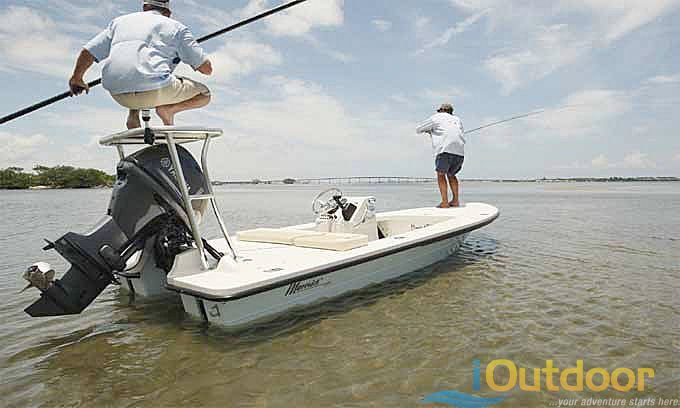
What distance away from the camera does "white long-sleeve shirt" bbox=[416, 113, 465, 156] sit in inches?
299

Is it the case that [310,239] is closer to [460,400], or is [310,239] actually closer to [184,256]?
[184,256]

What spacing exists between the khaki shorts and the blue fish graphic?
2981 millimetres

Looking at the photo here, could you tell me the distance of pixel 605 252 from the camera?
7219 mm

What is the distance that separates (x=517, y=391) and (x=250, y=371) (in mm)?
1814

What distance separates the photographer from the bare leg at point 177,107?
12.1 feet

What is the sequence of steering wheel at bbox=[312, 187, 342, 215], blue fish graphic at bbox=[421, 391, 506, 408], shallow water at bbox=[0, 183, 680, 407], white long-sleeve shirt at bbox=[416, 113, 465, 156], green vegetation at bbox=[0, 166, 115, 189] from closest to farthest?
blue fish graphic at bbox=[421, 391, 506, 408], shallow water at bbox=[0, 183, 680, 407], steering wheel at bbox=[312, 187, 342, 215], white long-sleeve shirt at bbox=[416, 113, 465, 156], green vegetation at bbox=[0, 166, 115, 189]

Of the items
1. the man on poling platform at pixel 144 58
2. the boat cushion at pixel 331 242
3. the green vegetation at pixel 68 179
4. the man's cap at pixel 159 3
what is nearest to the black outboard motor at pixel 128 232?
the man on poling platform at pixel 144 58


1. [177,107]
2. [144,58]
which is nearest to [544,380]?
[177,107]

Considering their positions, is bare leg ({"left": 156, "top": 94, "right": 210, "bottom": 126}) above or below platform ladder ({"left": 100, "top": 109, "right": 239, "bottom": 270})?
above

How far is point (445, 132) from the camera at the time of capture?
25.0 ft

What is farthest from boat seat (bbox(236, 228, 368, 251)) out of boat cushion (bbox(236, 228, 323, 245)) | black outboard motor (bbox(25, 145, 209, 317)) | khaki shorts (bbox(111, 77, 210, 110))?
khaki shorts (bbox(111, 77, 210, 110))

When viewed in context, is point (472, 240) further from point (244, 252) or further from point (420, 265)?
point (244, 252)

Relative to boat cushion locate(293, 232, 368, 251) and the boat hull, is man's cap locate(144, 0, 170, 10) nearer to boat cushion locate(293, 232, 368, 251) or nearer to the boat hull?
the boat hull

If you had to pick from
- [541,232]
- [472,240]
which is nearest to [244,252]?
[472,240]
